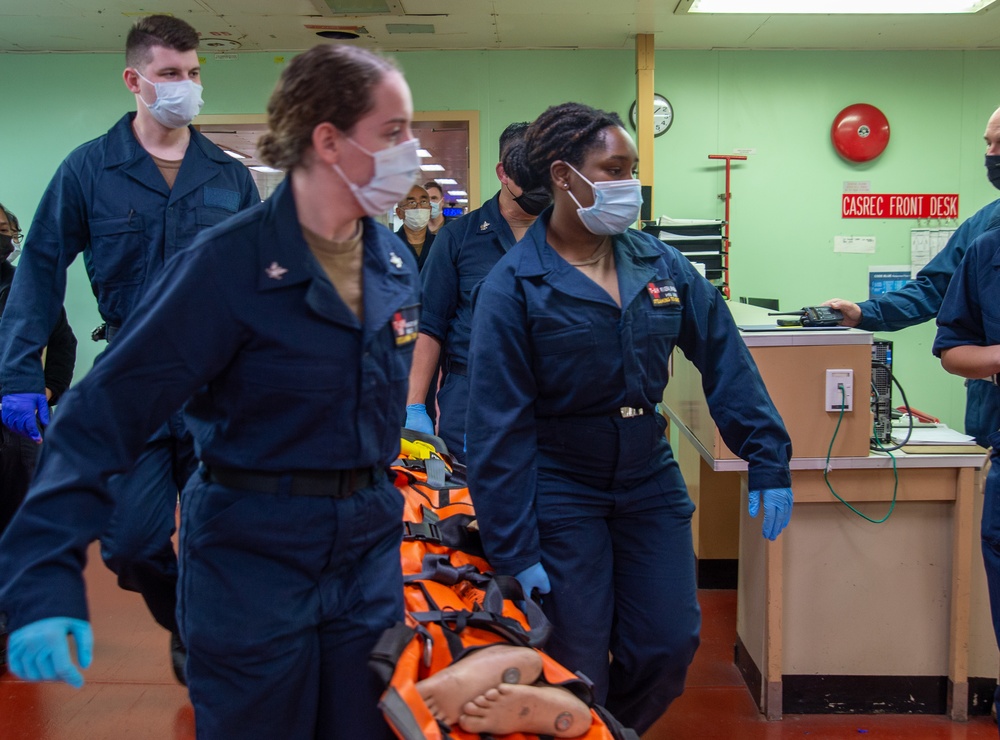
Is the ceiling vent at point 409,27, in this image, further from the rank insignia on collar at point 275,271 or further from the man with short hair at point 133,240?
the rank insignia on collar at point 275,271

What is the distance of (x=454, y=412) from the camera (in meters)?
2.98

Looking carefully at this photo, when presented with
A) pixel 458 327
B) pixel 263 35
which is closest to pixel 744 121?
pixel 263 35

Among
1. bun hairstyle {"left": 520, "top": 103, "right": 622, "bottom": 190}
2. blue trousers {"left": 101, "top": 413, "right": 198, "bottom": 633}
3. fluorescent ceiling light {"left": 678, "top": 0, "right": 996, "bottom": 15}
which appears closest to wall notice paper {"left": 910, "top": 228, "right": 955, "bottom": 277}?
fluorescent ceiling light {"left": 678, "top": 0, "right": 996, "bottom": 15}

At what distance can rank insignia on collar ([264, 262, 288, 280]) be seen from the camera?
1.34 m

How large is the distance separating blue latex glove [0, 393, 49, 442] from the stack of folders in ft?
8.17

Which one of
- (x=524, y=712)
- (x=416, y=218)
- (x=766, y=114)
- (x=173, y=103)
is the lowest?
(x=524, y=712)

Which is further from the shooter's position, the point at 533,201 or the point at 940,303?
the point at 940,303

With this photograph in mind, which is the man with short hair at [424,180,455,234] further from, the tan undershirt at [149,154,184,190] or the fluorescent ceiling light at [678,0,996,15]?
the tan undershirt at [149,154,184,190]

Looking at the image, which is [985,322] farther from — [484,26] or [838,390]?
[484,26]

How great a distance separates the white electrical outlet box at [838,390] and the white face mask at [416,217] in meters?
2.67

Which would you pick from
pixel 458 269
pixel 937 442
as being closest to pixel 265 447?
pixel 458 269

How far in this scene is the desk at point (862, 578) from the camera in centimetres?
273

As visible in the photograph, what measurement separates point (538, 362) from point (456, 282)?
1073mm

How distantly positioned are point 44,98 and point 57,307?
13.7ft
